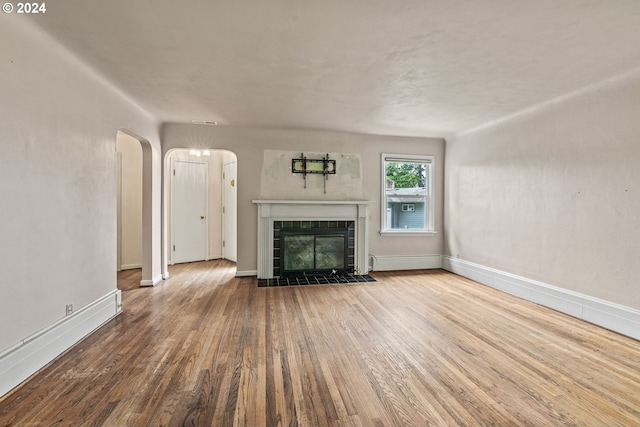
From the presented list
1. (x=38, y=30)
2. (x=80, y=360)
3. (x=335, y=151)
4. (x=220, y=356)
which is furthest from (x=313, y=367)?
(x=335, y=151)

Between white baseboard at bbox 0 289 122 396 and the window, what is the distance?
415 cm

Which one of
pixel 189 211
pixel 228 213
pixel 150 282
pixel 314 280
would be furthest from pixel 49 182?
pixel 228 213

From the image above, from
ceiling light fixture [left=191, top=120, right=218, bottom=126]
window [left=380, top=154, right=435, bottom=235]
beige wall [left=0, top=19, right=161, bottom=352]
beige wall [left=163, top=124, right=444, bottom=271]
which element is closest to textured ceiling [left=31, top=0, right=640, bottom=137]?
beige wall [left=0, top=19, right=161, bottom=352]

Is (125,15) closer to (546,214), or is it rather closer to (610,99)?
(610,99)

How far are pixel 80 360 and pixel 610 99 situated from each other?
203 inches

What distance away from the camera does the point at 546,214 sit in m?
3.53

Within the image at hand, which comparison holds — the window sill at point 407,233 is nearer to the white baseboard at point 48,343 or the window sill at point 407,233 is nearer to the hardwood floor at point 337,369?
the hardwood floor at point 337,369

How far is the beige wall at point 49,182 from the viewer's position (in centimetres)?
184

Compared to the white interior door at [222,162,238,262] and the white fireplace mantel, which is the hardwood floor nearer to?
the white fireplace mantel

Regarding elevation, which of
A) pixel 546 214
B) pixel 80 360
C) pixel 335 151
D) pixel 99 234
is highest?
pixel 335 151

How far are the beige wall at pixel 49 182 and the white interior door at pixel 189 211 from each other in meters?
2.84

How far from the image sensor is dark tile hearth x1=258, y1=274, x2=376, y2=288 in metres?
4.38

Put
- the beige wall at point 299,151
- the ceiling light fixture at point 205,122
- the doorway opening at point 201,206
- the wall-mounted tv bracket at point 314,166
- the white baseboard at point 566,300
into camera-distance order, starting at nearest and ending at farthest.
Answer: the white baseboard at point 566,300 → the ceiling light fixture at point 205,122 → the beige wall at point 299,151 → the wall-mounted tv bracket at point 314,166 → the doorway opening at point 201,206

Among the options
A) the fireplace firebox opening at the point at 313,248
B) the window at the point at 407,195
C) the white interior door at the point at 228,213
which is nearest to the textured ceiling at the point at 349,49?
the window at the point at 407,195
